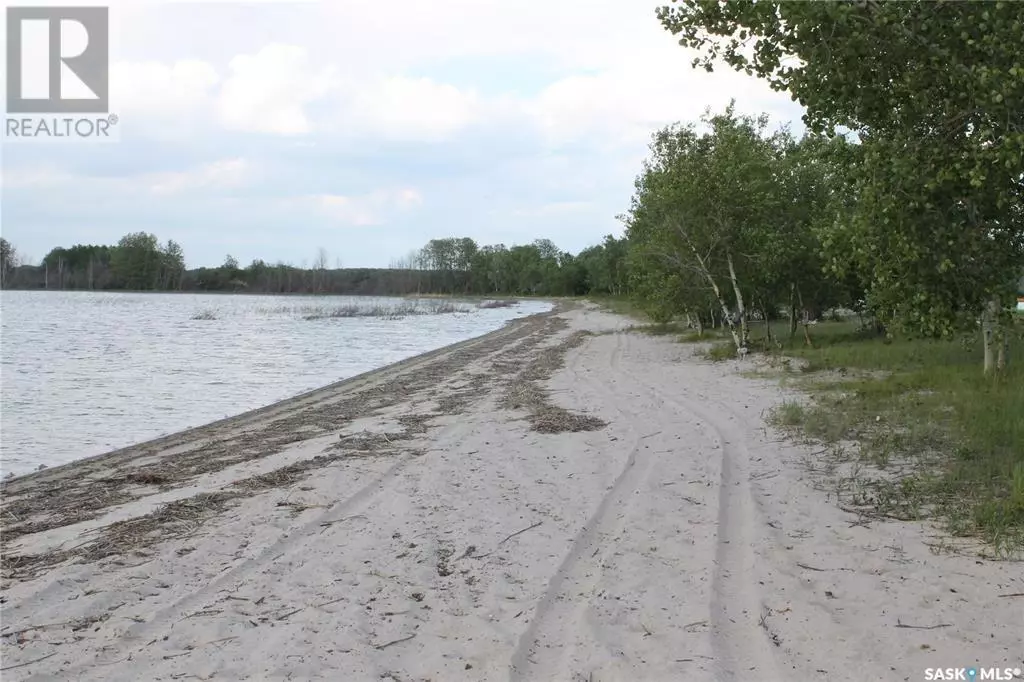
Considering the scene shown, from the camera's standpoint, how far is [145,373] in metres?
21.3

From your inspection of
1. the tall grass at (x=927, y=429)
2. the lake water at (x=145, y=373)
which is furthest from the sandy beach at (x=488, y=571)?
the lake water at (x=145, y=373)

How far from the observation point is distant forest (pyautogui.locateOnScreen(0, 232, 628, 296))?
129500mm

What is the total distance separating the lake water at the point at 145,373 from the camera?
13070 millimetres

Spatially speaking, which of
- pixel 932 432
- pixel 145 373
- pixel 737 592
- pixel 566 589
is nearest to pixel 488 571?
pixel 566 589

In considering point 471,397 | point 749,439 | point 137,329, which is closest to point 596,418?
point 749,439

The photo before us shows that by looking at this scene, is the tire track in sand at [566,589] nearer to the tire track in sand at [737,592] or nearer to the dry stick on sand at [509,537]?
the dry stick on sand at [509,537]

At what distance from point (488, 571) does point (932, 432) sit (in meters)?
6.41

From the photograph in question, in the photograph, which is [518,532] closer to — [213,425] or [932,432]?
[932,432]

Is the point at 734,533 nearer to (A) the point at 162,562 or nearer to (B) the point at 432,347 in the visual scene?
(A) the point at 162,562

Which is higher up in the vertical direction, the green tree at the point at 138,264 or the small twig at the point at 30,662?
the green tree at the point at 138,264

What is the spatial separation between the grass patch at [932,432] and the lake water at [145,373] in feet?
35.1

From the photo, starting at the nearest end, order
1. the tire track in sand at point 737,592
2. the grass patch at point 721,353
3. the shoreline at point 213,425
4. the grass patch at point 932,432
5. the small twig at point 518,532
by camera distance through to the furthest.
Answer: the tire track in sand at point 737,592 < the small twig at point 518,532 < the grass patch at point 932,432 < the shoreline at point 213,425 < the grass patch at point 721,353

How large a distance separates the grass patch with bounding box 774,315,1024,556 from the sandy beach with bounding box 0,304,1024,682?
51cm

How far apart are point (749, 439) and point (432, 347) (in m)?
23.3
